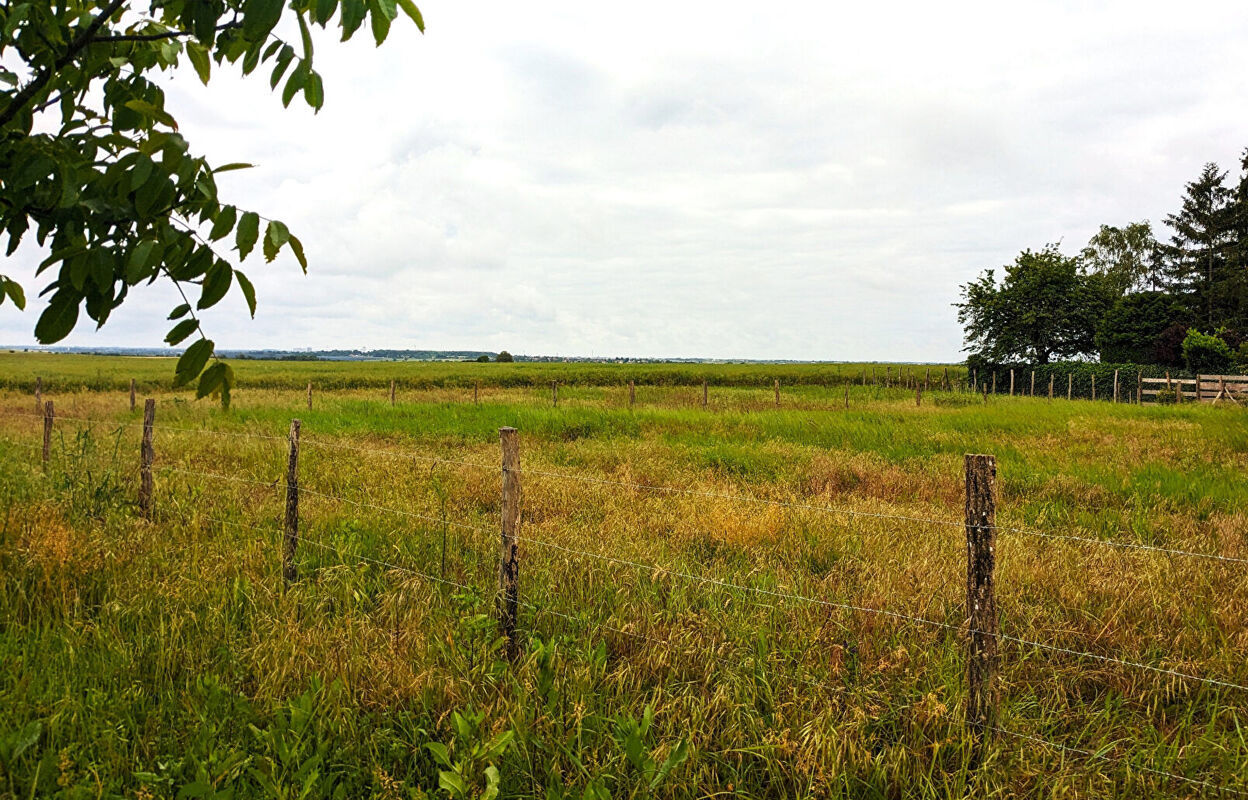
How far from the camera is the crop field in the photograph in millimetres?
3088

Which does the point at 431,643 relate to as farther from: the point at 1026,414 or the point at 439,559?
the point at 1026,414

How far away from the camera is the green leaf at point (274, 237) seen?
4.98 feet

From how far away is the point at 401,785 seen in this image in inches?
114

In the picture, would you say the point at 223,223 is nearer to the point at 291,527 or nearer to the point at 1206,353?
the point at 291,527

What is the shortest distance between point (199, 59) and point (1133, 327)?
172ft

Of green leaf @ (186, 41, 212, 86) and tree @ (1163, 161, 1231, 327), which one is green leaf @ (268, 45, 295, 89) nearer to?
green leaf @ (186, 41, 212, 86)

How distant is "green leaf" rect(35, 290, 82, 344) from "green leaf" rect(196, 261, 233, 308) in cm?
26

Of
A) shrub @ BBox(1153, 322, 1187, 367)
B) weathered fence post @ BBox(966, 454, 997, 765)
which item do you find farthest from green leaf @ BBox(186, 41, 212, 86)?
shrub @ BBox(1153, 322, 1187, 367)

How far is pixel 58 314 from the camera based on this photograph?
1.48 metres

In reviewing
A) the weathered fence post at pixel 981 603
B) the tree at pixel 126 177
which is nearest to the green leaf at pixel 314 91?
the tree at pixel 126 177

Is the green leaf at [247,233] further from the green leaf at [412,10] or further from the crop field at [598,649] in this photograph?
the crop field at [598,649]

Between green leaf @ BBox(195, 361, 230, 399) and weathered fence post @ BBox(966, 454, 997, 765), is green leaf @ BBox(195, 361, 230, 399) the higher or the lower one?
the higher one

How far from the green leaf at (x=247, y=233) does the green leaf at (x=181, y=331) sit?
193 mm

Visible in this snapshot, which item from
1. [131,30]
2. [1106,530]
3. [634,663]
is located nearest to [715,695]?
[634,663]
